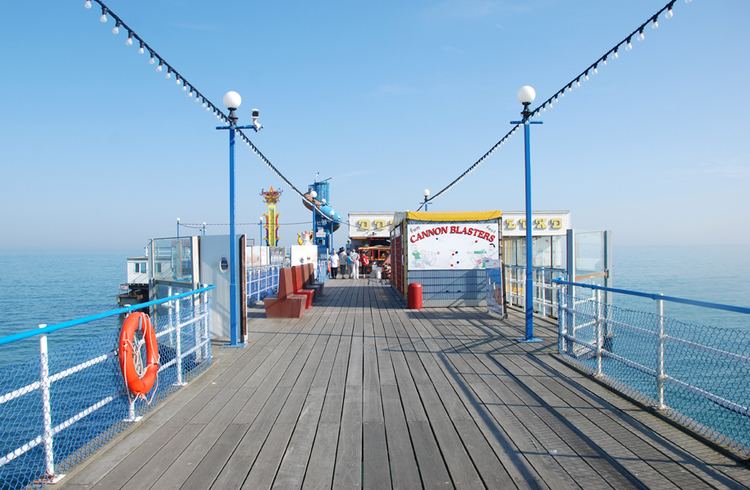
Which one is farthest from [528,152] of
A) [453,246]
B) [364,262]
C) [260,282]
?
[364,262]

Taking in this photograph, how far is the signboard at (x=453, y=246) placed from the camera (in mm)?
12688

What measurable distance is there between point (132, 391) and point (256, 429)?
3.61ft

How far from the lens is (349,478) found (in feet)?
11.0

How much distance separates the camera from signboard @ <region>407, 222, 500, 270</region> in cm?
1269

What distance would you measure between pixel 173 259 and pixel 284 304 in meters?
2.96

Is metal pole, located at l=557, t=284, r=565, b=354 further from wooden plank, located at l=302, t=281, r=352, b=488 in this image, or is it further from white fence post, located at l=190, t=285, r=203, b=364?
white fence post, located at l=190, t=285, r=203, b=364

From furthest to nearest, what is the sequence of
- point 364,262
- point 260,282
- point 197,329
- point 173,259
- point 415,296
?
point 364,262 → point 260,282 → point 415,296 → point 173,259 → point 197,329

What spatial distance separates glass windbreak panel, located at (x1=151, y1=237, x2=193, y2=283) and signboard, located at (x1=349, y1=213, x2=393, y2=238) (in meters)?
23.8

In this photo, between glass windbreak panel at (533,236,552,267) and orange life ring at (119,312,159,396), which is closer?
orange life ring at (119,312,159,396)

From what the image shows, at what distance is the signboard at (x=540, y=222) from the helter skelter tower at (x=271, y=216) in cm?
1661

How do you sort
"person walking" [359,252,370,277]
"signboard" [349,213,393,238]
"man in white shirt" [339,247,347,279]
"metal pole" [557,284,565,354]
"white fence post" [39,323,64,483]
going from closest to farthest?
"white fence post" [39,323,64,483] → "metal pole" [557,284,565,354] → "man in white shirt" [339,247,347,279] → "person walking" [359,252,370,277] → "signboard" [349,213,393,238]

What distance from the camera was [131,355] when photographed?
439 cm

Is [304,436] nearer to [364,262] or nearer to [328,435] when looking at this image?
[328,435]

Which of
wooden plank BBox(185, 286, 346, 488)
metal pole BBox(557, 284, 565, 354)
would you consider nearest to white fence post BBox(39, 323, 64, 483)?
wooden plank BBox(185, 286, 346, 488)
